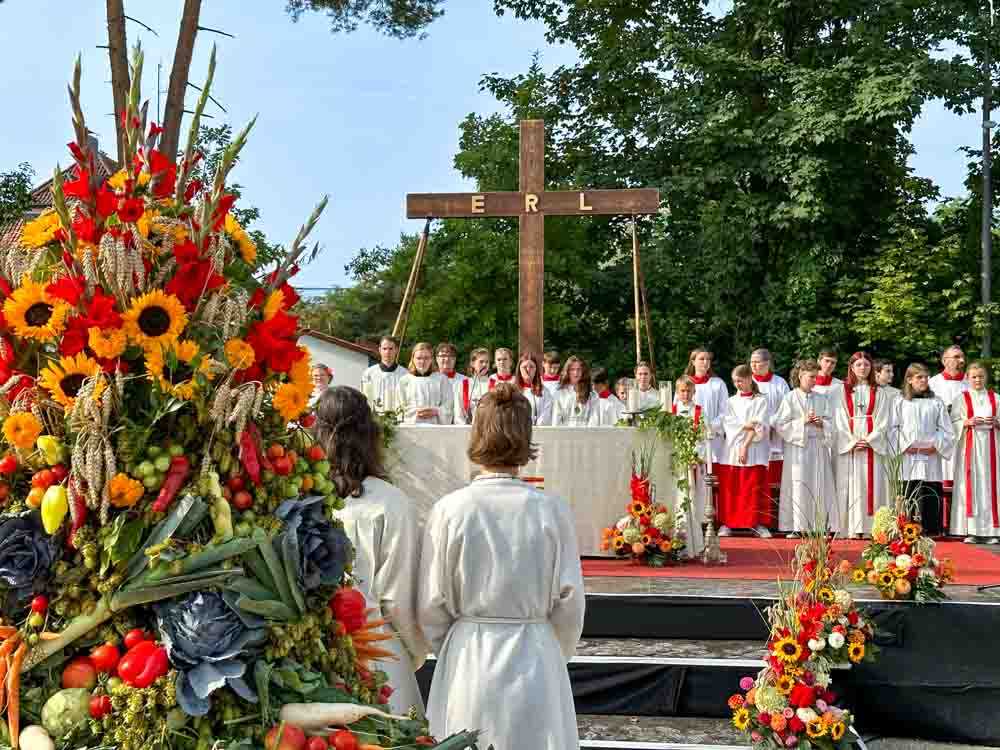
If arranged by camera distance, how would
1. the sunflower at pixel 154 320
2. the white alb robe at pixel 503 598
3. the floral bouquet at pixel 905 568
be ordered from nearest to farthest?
the sunflower at pixel 154 320 → the white alb robe at pixel 503 598 → the floral bouquet at pixel 905 568

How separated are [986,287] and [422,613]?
1598 cm

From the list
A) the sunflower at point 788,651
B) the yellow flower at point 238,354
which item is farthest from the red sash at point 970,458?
the yellow flower at point 238,354

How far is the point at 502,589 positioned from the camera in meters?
3.25

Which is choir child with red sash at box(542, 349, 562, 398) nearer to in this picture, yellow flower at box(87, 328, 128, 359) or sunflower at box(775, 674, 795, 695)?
sunflower at box(775, 674, 795, 695)

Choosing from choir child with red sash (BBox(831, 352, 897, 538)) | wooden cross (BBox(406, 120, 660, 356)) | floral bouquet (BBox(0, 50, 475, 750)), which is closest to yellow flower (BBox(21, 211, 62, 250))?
floral bouquet (BBox(0, 50, 475, 750))

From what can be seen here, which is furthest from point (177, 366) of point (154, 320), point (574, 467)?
point (574, 467)

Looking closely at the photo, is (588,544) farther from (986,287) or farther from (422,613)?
(986,287)

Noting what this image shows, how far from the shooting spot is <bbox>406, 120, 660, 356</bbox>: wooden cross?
35.6 ft

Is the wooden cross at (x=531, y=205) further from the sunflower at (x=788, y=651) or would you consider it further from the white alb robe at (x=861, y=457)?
the sunflower at (x=788, y=651)

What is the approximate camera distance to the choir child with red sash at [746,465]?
1068 cm

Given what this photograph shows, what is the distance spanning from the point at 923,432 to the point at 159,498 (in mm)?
10117

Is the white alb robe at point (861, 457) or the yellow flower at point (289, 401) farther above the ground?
the yellow flower at point (289, 401)

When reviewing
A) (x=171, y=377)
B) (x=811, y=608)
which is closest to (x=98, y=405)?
(x=171, y=377)

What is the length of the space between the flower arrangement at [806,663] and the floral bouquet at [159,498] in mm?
3245
